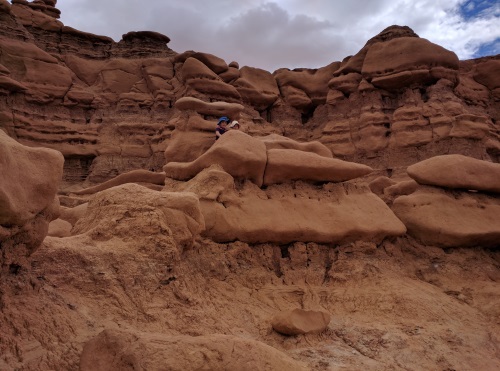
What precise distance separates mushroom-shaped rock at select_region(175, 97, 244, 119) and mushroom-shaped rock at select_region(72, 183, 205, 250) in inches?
206

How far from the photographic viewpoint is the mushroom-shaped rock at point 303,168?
5.43 meters

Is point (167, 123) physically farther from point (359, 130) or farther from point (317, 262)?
point (317, 262)

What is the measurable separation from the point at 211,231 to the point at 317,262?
1.41 m

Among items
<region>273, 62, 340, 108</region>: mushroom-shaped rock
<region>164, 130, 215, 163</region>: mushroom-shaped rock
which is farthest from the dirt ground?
<region>273, 62, 340, 108</region>: mushroom-shaped rock

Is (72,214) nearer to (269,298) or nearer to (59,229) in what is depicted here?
(59,229)

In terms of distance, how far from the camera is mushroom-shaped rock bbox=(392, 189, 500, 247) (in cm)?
589

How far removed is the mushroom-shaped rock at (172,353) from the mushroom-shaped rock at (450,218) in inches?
156

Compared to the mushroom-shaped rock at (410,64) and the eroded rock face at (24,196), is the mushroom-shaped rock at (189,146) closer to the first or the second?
the eroded rock face at (24,196)

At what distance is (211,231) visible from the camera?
468 centimetres

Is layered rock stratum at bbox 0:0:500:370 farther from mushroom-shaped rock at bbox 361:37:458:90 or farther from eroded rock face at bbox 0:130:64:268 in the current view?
mushroom-shaped rock at bbox 361:37:458:90

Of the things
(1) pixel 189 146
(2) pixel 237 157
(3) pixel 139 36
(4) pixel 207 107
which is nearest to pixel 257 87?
(3) pixel 139 36

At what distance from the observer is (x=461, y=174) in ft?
20.4

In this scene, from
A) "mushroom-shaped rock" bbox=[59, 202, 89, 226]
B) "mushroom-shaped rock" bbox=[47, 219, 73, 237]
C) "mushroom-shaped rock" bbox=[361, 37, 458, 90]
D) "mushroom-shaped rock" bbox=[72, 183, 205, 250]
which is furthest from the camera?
"mushroom-shaped rock" bbox=[361, 37, 458, 90]

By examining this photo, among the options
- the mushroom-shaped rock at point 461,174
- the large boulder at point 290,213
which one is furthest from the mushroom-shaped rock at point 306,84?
the large boulder at point 290,213
